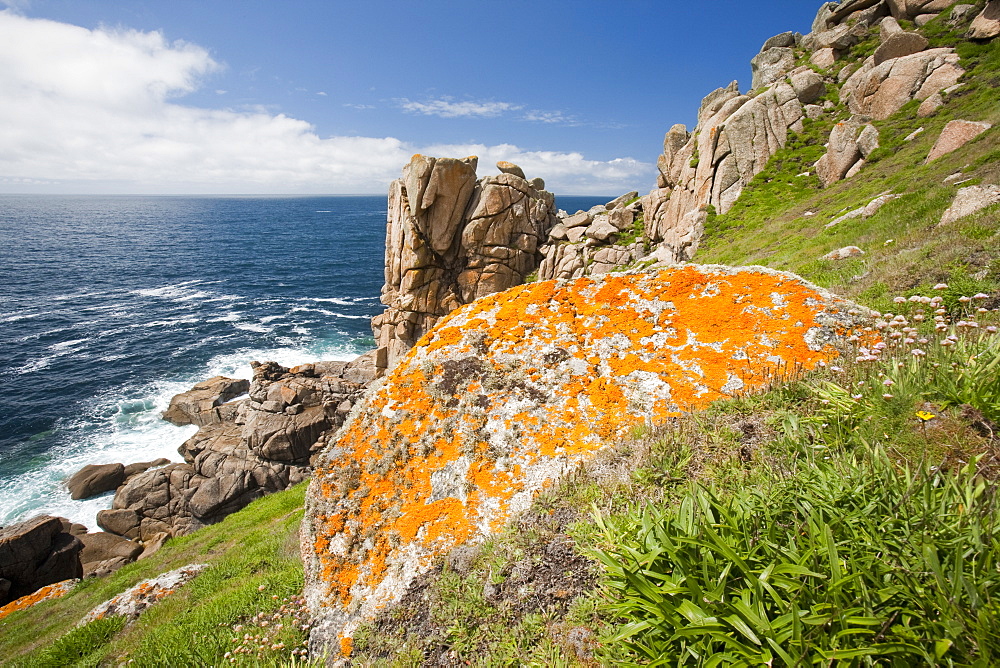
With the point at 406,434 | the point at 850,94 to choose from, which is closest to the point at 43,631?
the point at 406,434

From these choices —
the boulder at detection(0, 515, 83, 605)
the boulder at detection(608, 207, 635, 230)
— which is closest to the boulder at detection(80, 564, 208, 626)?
the boulder at detection(0, 515, 83, 605)

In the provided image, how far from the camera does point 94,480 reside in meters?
33.4

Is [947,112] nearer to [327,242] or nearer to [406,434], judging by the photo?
[406,434]

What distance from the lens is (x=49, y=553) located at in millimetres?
25938

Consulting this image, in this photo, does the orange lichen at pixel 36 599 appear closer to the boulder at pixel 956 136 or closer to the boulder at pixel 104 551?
the boulder at pixel 104 551

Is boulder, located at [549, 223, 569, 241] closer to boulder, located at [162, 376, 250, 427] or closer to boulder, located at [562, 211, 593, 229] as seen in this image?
boulder, located at [562, 211, 593, 229]

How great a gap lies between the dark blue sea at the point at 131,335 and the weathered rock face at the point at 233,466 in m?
2.96

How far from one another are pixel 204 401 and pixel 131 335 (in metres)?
29.2

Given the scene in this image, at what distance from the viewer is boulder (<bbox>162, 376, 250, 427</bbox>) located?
42188mm

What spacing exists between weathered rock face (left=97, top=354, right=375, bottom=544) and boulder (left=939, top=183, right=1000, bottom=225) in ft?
126

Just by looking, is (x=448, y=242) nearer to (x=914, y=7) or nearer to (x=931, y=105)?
(x=931, y=105)

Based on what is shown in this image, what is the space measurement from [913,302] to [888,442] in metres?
5.80

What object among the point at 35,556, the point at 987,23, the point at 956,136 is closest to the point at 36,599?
the point at 35,556

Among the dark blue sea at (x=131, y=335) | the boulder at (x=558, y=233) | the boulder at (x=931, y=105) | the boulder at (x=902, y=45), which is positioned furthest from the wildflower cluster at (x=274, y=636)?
the boulder at (x=902, y=45)
